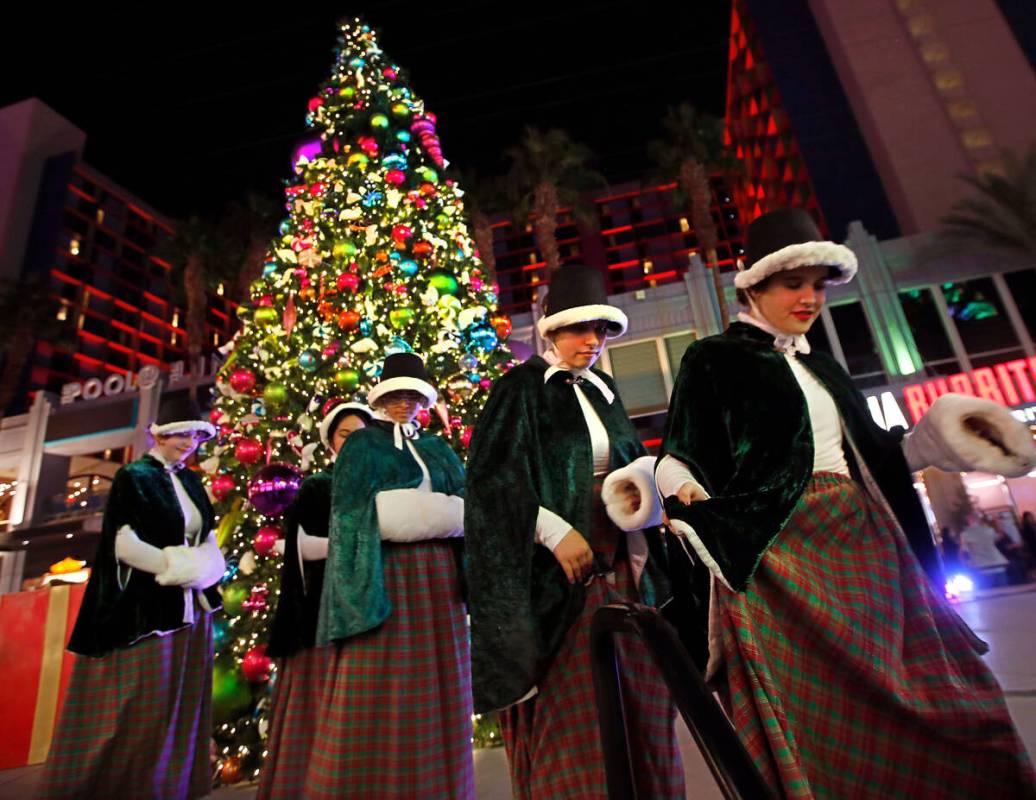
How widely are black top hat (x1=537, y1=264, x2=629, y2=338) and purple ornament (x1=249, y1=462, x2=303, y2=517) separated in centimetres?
294

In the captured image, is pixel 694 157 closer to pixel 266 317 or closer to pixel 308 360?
pixel 266 317

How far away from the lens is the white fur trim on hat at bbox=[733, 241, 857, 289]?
1.68 m

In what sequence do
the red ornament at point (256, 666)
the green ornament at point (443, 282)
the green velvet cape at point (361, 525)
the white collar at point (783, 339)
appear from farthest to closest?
the green ornament at point (443, 282)
the red ornament at point (256, 666)
the green velvet cape at point (361, 525)
the white collar at point (783, 339)

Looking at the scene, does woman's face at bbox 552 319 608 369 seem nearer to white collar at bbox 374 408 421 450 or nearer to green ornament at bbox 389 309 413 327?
white collar at bbox 374 408 421 450

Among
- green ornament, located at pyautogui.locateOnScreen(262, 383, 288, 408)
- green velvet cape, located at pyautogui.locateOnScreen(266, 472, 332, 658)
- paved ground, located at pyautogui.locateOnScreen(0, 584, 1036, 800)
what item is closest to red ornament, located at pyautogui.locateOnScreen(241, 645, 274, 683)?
paved ground, located at pyautogui.locateOnScreen(0, 584, 1036, 800)

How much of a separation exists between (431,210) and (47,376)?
3690 centimetres

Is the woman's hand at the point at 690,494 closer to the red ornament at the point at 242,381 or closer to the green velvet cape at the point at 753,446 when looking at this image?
the green velvet cape at the point at 753,446

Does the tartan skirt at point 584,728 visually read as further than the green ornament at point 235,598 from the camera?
No

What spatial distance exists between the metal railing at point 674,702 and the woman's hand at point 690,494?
42cm

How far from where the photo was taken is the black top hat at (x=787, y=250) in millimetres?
1685

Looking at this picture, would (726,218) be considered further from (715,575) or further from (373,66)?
(715,575)

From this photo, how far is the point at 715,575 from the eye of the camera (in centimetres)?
149

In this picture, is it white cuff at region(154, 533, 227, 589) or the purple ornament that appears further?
the purple ornament

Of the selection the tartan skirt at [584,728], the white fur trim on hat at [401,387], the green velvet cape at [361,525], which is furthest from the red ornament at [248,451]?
the tartan skirt at [584,728]
